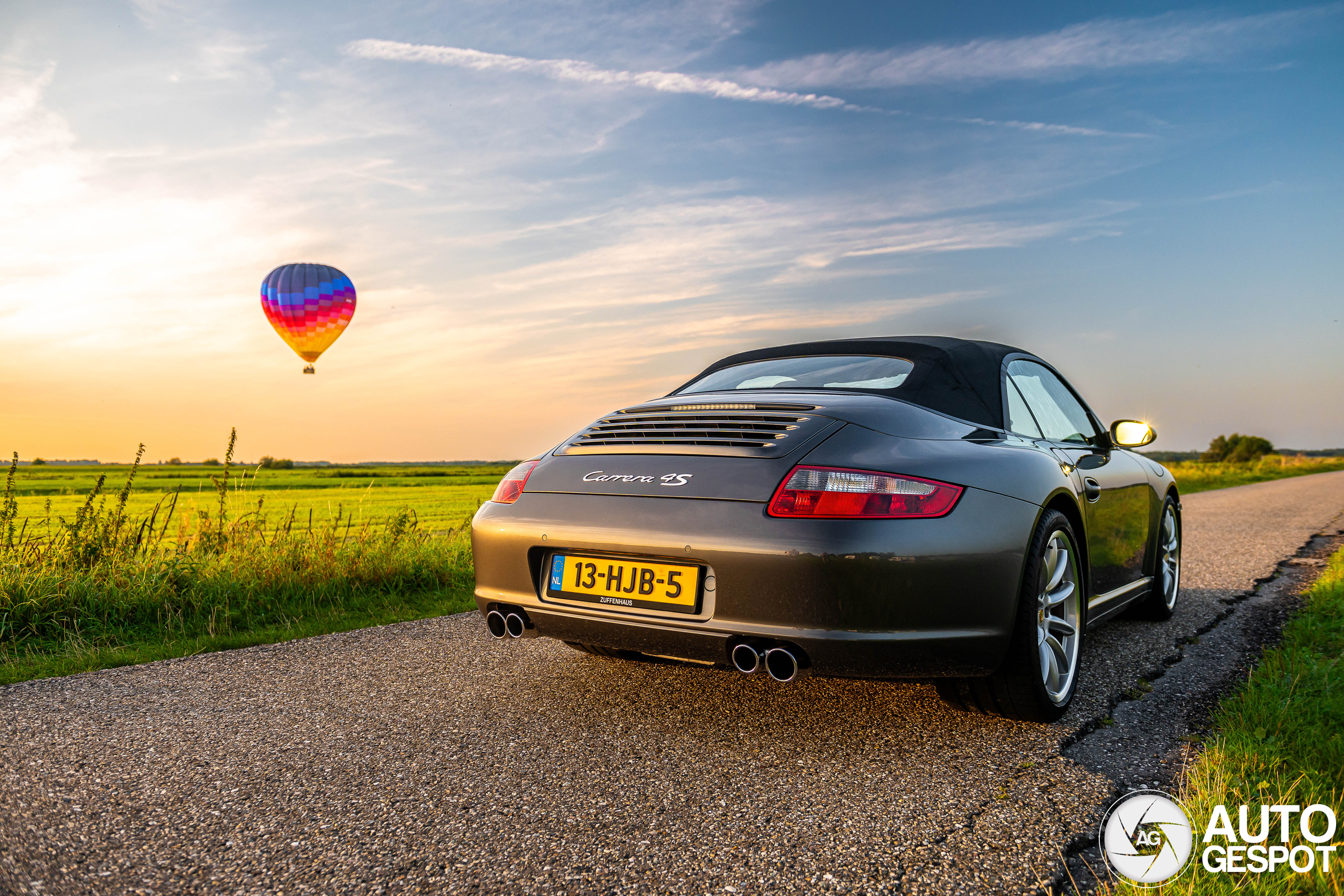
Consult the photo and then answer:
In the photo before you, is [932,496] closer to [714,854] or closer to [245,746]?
[714,854]

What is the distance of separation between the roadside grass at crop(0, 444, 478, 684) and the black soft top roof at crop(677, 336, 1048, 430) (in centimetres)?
305

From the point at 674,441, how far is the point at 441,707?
1.40 m

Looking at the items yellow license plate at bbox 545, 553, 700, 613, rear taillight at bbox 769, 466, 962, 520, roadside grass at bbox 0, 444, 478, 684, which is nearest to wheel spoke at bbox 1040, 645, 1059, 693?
rear taillight at bbox 769, 466, 962, 520

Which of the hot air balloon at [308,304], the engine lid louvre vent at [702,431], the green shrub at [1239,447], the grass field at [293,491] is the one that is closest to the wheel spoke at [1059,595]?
the engine lid louvre vent at [702,431]

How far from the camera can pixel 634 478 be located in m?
2.84

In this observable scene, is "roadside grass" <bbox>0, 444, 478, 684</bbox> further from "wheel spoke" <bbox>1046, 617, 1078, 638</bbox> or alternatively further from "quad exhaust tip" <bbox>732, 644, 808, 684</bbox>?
"wheel spoke" <bbox>1046, 617, 1078, 638</bbox>

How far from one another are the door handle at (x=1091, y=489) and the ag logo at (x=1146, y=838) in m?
1.46

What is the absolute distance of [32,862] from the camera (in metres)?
2.00

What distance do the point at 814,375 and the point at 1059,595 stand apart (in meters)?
1.34

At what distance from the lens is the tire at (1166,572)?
4.70 meters

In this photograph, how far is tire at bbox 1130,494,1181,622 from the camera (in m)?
4.70

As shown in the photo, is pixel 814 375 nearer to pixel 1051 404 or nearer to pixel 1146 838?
pixel 1051 404

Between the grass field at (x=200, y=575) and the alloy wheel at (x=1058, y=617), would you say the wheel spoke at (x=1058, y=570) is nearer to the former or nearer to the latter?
the alloy wheel at (x=1058, y=617)

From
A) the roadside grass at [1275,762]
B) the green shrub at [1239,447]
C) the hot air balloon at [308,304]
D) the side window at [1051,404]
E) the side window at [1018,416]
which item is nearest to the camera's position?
the roadside grass at [1275,762]
